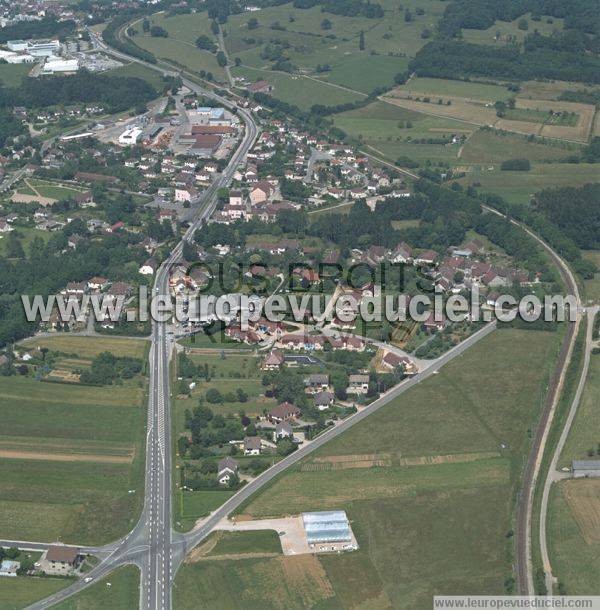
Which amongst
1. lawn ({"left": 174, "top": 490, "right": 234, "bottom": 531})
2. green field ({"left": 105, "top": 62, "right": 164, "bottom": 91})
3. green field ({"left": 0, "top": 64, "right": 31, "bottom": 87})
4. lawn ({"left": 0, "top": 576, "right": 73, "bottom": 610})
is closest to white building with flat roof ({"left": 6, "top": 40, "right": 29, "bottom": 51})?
green field ({"left": 0, "top": 64, "right": 31, "bottom": 87})

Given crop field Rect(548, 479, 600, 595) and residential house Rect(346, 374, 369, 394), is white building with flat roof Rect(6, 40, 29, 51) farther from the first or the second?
crop field Rect(548, 479, 600, 595)

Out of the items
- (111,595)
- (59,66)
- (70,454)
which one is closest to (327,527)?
(111,595)

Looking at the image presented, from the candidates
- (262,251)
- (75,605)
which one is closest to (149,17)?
(262,251)

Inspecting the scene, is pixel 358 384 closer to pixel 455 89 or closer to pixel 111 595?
pixel 111 595

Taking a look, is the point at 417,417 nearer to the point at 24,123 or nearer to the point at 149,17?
the point at 24,123

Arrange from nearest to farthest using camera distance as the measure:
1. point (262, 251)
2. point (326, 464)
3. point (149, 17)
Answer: point (326, 464), point (262, 251), point (149, 17)
